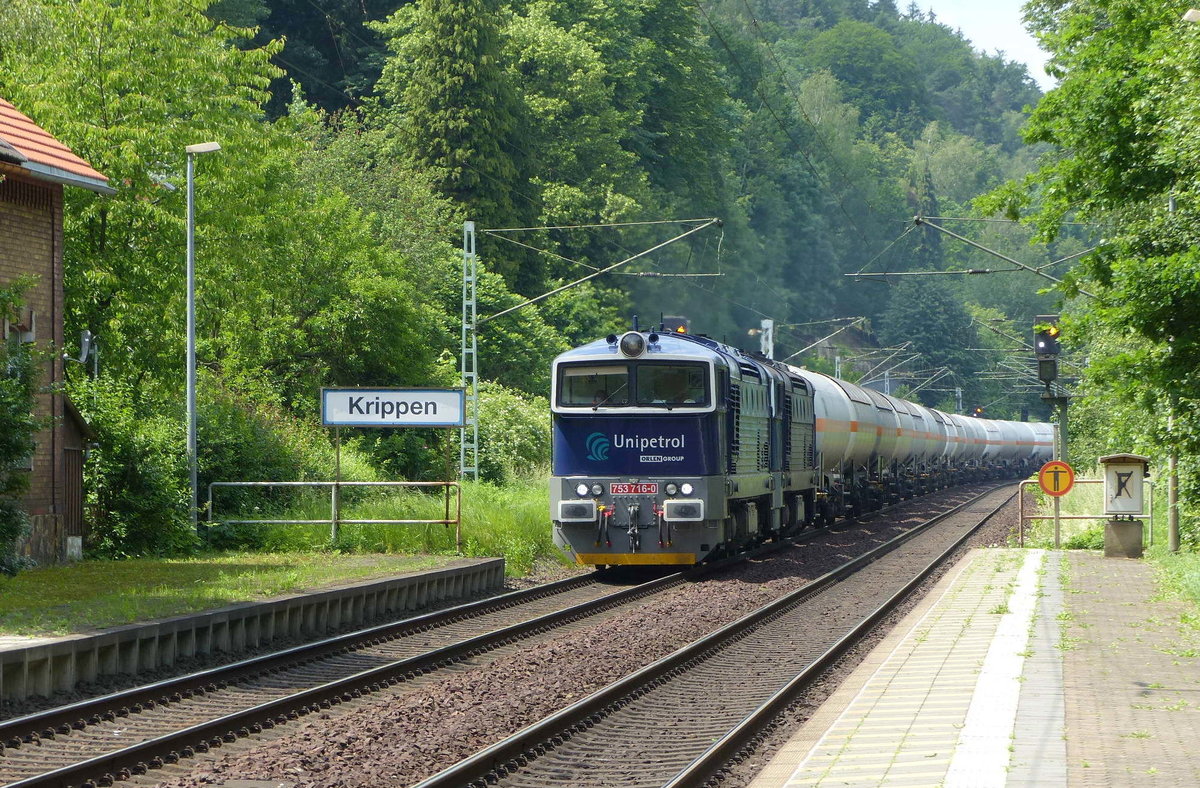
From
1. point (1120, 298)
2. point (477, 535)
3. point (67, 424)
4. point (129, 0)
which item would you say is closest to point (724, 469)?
point (477, 535)

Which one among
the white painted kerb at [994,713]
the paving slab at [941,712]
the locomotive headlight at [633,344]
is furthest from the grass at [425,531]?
the white painted kerb at [994,713]

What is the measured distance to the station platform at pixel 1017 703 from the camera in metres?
7.80

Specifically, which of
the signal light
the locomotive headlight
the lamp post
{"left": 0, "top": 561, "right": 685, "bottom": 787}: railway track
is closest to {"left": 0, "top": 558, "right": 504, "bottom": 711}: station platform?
{"left": 0, "top": 561, "right": 685, "bottom": 787}: railway track

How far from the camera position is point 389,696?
37.6 ft

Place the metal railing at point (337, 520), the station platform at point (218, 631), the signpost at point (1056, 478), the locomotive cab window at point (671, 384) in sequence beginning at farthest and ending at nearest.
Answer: the signpost at point (1056, 478) < the metal railing at point (337, 520) < the locomotive cab window at point (671, 384) < the station platform at point (218, 631)

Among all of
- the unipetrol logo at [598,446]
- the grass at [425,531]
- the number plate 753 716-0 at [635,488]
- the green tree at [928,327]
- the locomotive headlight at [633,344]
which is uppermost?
the green tree at [928,327]

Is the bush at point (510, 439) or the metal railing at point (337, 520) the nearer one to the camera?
the metal railing at point (337, 520)

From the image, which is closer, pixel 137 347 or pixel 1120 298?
pixel 1120 298

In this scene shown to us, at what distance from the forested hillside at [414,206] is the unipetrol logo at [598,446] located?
6.66m

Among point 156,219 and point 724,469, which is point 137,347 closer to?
point 156,219

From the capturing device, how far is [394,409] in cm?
2162

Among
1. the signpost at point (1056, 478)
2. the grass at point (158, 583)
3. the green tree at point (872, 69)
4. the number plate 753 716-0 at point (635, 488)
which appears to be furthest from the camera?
the green tree at point (872, 69)

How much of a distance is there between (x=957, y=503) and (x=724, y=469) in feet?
96.3

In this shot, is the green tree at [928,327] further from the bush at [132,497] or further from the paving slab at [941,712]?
the paving slab at [941,712]
